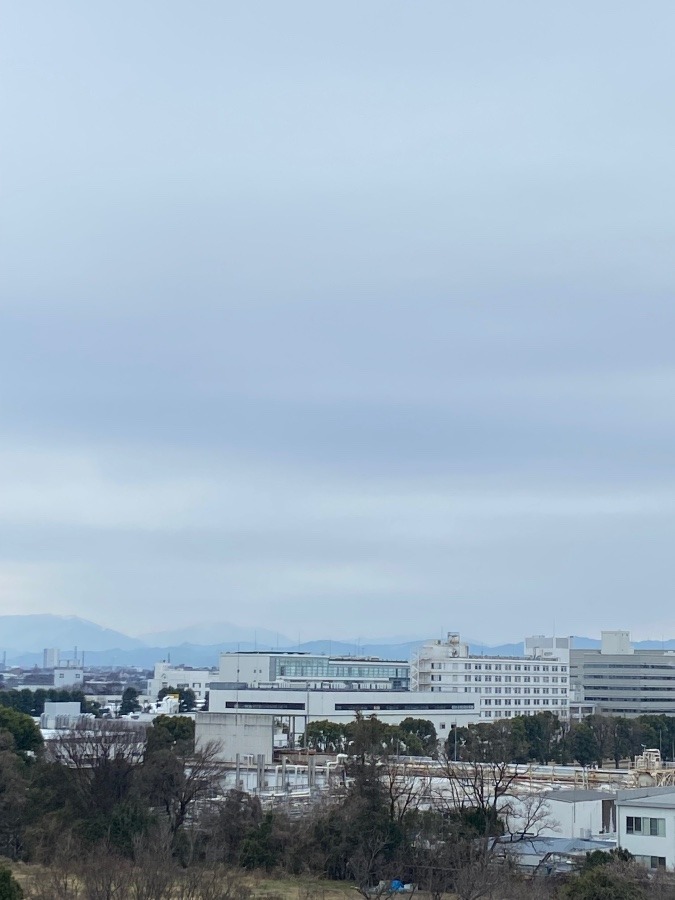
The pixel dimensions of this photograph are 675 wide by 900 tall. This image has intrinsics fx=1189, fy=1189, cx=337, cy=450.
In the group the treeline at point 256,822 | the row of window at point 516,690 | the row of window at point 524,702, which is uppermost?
the row of window at point 516,690

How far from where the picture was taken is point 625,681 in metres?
102

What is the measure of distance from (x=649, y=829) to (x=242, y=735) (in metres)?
23.1

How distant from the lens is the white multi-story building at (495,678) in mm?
86062

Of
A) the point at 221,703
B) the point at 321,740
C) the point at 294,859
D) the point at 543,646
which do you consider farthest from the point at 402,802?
the point at 543,646

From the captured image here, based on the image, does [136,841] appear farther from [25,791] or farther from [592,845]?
[592,845]

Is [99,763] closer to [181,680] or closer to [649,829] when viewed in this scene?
[649,829]

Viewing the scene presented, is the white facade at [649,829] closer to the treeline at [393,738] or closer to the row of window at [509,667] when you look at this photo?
the treeline at [393,738]

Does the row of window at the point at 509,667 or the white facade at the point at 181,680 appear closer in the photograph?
the row of window at the point at 509,667

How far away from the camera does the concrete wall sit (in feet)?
163

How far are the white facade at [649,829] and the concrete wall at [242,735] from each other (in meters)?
21.5

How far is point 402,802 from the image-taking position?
3494cm

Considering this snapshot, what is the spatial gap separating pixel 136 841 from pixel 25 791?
768 cm

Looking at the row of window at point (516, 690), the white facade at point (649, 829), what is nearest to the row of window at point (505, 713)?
the row of window at point (516, 690)

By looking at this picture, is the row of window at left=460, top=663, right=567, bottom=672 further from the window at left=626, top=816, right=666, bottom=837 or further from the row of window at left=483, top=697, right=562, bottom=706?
the window at left=626, top=816, right=666, bottom=837
